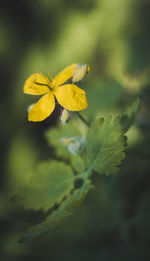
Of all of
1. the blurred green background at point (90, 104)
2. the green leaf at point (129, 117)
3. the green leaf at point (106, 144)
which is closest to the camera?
the green leaf at point (106, 144)

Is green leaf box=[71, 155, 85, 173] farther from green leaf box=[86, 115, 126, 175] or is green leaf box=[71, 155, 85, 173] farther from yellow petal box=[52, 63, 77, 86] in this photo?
yellow petal box=[52, 63, 77, 86]

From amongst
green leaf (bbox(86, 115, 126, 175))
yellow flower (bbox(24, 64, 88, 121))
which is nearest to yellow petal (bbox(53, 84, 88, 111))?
yellow flower (bbox(24, 64, 88, 121))

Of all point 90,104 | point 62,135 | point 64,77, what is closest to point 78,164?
point 62,135

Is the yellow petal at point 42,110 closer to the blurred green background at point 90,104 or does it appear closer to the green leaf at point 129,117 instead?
the green leaf at point 129,117

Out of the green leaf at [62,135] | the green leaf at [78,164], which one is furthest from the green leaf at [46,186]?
the green leaf at [62,135]

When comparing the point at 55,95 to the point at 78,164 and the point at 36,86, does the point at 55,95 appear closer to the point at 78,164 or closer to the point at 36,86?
the point at 36,86
